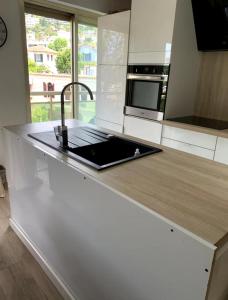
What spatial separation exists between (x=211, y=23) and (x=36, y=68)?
7.51 ft

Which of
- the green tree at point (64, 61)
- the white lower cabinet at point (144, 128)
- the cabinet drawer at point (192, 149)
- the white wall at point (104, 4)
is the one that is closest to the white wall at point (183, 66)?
the white lower cabinet at point (144, 128)

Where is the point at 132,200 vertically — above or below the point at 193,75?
below

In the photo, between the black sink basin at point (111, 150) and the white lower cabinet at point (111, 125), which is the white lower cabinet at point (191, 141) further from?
the black sink basin at point (111, 150)

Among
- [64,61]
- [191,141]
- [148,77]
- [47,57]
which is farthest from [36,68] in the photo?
[191,141]

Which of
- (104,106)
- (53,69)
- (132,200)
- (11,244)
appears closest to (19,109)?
(53,69)

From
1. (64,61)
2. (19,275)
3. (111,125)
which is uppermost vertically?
(64,61)

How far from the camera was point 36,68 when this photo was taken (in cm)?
332

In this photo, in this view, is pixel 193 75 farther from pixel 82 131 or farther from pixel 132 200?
pixel 132 200

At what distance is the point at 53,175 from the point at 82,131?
0.59 m

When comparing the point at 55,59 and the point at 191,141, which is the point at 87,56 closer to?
the point at 55,59

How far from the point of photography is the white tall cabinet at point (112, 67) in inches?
116

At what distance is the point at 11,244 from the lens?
6.59 ft

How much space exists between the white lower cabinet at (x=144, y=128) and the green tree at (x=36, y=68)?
1.44 meters

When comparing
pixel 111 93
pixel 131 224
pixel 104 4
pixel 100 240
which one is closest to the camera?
pixel 131 224
